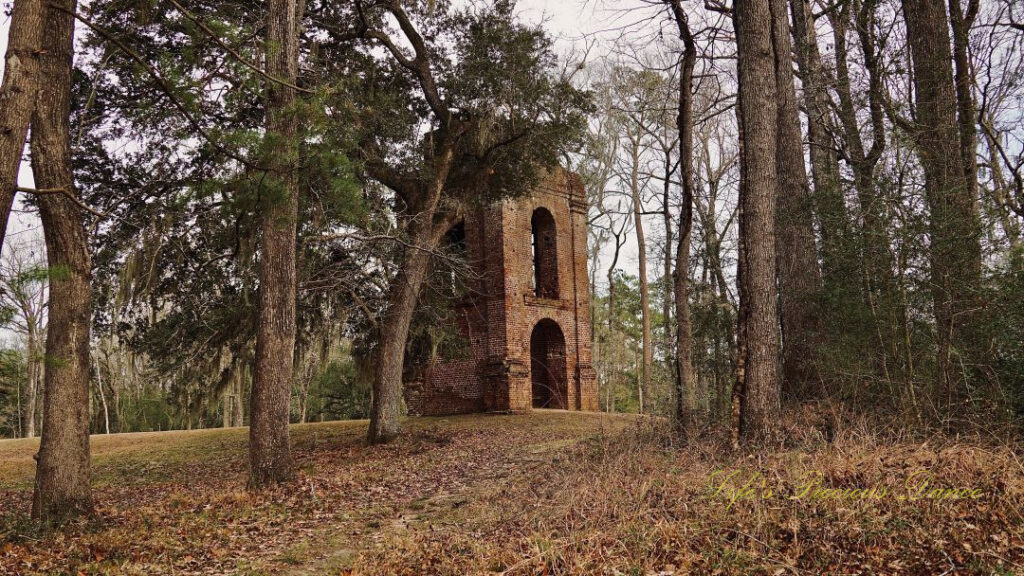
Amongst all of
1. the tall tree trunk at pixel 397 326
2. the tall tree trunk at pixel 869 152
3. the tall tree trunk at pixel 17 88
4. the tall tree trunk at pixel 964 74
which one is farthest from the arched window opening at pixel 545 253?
the tall tree trunk at pixel 17 88

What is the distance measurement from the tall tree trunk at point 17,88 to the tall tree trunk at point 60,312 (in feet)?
3.21

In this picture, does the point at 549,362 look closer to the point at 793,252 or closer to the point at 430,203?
the point at 430,203

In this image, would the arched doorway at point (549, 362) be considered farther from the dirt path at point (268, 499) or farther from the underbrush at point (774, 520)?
the underbrush at point (774, 520)

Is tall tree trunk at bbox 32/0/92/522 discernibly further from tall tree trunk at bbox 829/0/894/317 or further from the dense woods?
tall tree trunk at bbox 829/0/894/317

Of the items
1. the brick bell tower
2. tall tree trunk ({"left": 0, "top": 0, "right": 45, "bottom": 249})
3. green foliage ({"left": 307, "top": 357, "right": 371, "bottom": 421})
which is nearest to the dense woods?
tall tree trunk ({"left": 0, "top": 0, "right": 45, "bottom": 249})

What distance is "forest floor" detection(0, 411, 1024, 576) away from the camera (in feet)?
14.8

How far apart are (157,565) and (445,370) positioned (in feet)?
51.9

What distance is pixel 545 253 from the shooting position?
22.8 meters

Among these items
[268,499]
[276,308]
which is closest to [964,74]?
[276,308]

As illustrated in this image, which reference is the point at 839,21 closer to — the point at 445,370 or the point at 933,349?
the point at 933,349

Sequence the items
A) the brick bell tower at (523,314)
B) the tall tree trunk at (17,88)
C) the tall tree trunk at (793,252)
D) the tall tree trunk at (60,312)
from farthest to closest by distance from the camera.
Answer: the brick bell tower at (523,314), the tall tree trunk at (793,252), the tall tree trunk at (60,312), the tall tree trunk at (17,88)

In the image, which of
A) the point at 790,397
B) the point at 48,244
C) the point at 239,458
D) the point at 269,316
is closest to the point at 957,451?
the point at 790,397

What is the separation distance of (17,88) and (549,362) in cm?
1781

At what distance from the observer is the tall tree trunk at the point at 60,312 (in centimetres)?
702
